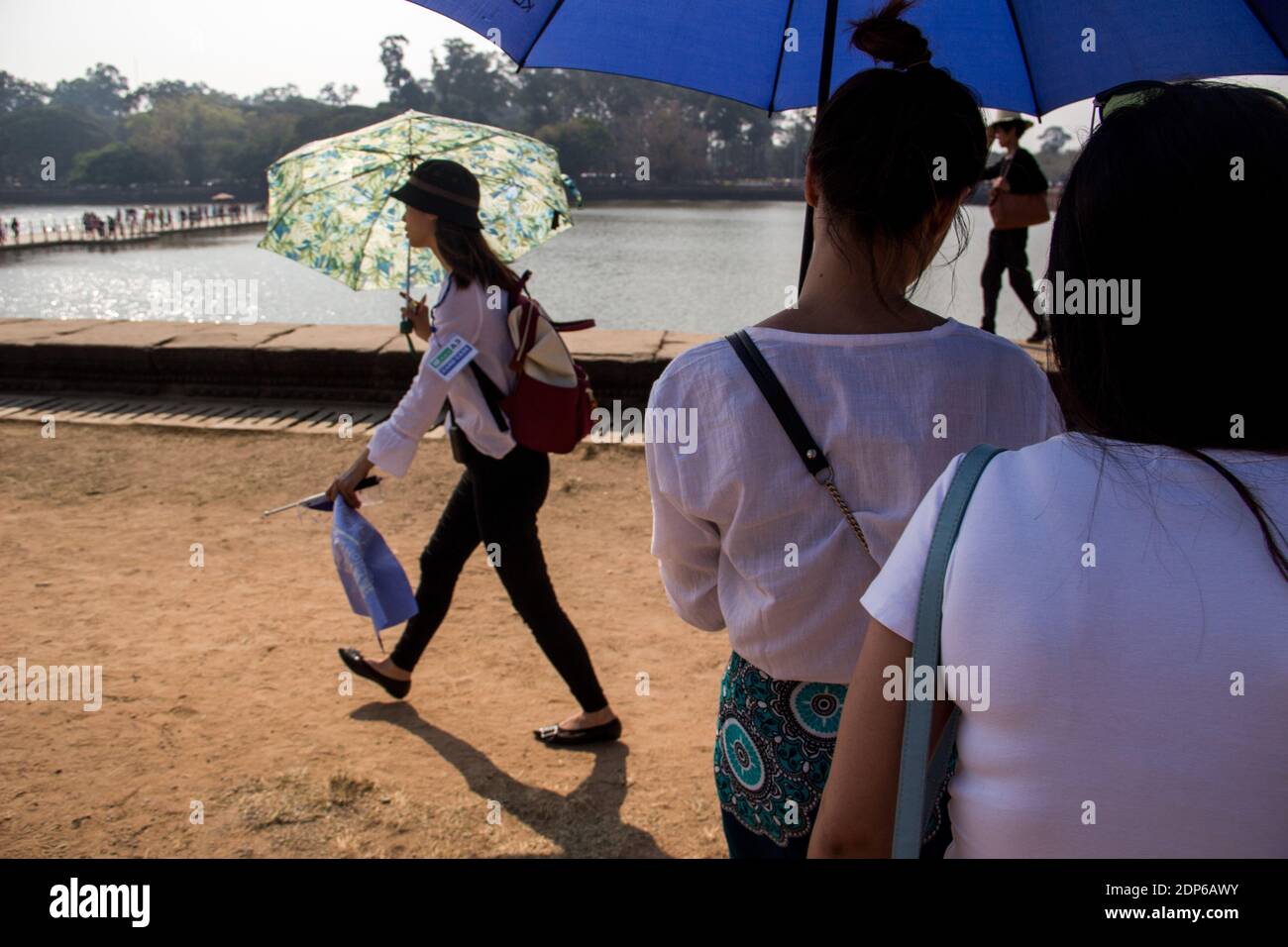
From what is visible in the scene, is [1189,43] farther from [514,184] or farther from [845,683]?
[514,184]

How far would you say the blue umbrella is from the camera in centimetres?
193

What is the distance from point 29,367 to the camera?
6.66m

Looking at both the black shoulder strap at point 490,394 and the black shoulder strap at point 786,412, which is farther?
the black shoulder strap at point 490,394

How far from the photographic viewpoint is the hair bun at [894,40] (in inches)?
52.6

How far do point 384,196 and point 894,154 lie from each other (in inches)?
97.6

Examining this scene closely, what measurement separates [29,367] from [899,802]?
280 inches

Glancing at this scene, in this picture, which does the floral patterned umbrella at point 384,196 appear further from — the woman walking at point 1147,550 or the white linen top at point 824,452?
the woman walking at point 1147,550

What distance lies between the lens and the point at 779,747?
4.36 ft

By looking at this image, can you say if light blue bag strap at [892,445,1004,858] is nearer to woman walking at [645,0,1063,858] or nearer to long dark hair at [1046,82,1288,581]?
long dark hair at [1046,82,1288,581]

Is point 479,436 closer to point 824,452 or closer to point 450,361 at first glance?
point 450,361

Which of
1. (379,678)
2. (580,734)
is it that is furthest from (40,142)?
(580,734)

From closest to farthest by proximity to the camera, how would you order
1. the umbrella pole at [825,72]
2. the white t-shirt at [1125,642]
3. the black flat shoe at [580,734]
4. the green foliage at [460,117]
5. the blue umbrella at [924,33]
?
the white t-shirt at [1125,642] < the umbrella pole at [825,72] < the blue umbrella at [924,33] < the black flat shoe at [580,734] < the green foliage at [460,117]

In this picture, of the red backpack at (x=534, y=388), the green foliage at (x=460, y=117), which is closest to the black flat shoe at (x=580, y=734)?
the red backpack at (x=534, y=388)

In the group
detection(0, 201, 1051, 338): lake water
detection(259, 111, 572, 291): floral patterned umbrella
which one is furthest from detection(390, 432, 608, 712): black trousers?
detection(0, 201, 1051, 338): lake water
